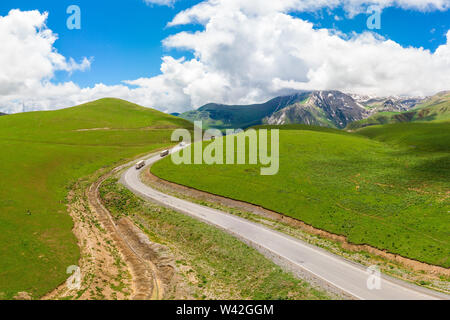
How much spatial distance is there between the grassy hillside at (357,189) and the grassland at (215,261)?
609 inches

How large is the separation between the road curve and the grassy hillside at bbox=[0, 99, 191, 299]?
23.1 metres

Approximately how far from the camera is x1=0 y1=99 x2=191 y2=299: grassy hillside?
29.1 m

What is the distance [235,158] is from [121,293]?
60.9 metres

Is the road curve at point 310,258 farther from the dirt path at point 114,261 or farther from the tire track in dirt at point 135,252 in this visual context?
the dirt path at point 114,261

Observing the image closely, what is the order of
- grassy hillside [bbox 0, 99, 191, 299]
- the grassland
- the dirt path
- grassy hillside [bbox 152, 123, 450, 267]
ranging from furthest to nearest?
grassy hillside [bbox 152, 123, 450, 267], grassy hillside [bbox 0, 99, 191, 299], the grassland, the dirt path

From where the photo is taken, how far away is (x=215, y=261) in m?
36.1

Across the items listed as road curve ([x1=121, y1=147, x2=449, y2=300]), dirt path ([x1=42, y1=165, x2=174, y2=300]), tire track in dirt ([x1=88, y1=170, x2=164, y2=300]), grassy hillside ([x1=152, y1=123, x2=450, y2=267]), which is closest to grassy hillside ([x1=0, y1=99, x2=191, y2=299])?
dirt path ([x1=42, y1=165, x2=174, y2=300])

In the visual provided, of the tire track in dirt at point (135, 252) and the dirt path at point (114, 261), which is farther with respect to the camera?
the tire track in dirt at point (135, 252)

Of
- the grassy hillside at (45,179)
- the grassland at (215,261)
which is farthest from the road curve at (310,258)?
the grassy hillside at (45,179)

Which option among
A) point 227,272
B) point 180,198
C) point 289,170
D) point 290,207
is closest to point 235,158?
point 289,170

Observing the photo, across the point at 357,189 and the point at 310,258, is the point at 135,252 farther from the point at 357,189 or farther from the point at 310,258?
the point at 357,189

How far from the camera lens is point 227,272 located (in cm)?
3319

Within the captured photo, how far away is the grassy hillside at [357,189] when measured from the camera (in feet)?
130

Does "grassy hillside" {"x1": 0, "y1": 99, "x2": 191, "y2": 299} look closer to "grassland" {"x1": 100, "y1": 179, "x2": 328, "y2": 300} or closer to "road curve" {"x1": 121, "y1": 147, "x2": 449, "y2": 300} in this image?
"grassland" {"x1": 100, "y1": 179, "x2": 328, "y2": 300}
